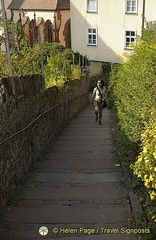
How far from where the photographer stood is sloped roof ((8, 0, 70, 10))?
1479 inches

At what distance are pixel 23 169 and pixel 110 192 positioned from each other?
201 cm

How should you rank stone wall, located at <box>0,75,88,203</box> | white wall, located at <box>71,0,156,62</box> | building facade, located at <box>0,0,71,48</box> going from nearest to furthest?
stone wall, located at <box>0,75,88,203</box>
white wall, located at <box>71,0,156,62</box>
building facade, located at <box>0,0,71,48</box>

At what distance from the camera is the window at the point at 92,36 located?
28197 millimetres

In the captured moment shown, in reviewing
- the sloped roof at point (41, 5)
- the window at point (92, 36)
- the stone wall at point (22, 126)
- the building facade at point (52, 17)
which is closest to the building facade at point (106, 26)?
the window at point (92, 36)

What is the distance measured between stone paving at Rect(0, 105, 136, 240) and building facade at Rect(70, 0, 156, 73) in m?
20.0

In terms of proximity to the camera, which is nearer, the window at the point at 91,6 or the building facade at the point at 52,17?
the window at the point at 91,6

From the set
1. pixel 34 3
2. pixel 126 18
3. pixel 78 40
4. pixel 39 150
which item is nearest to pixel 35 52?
pixel 39 150

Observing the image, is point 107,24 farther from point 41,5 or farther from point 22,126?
point 22,126

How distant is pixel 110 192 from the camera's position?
5.38 metres

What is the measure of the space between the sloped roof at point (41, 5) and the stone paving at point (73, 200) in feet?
110

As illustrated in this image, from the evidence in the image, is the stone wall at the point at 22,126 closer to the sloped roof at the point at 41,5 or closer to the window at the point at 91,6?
the window at the point at 91,6

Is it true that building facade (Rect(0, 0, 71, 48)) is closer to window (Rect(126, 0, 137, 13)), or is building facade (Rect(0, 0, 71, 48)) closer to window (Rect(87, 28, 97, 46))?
window (Rect(87, 28, 97, 46))

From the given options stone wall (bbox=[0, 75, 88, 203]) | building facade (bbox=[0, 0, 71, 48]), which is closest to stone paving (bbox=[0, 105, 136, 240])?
stone wall (bbox=[0, 75, 88, 203])

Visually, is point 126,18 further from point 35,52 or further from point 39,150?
point 39,150
